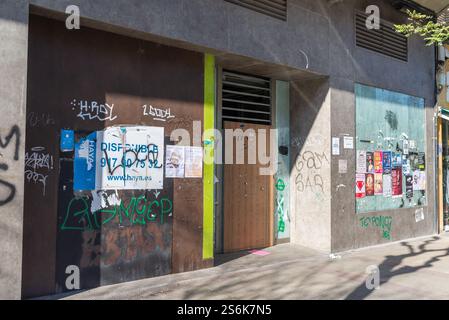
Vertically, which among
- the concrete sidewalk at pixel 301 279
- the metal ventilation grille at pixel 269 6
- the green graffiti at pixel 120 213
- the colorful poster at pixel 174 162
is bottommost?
the concrete sidewalk at pixel 301 279

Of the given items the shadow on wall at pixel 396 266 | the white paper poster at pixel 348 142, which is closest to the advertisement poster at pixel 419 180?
the shadow on wall at pixel 396 266

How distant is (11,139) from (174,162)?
2321mm

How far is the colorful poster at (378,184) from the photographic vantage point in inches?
355

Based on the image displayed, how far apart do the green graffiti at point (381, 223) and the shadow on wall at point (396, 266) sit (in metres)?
0.41

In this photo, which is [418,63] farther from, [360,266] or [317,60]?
[360,266]

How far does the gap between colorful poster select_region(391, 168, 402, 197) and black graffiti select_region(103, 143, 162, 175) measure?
561 cm

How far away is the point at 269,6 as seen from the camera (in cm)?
723

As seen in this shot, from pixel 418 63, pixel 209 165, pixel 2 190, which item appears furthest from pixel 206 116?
pixel 418 63

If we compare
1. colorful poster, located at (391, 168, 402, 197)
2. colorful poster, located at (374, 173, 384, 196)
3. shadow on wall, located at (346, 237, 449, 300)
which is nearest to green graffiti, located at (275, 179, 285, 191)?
colorful poster, located at (374, 173, 384, 196)

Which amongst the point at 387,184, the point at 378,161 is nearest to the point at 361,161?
the point at 378,161

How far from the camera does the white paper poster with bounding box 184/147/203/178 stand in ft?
21.2

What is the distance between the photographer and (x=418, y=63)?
33.3ft

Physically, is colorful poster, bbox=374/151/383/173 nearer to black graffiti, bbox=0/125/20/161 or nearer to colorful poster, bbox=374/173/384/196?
colorful poster, bbox=374/173/384/196

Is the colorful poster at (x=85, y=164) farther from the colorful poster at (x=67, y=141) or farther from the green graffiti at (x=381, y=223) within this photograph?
the green graffiti at (x=381, y=223)
